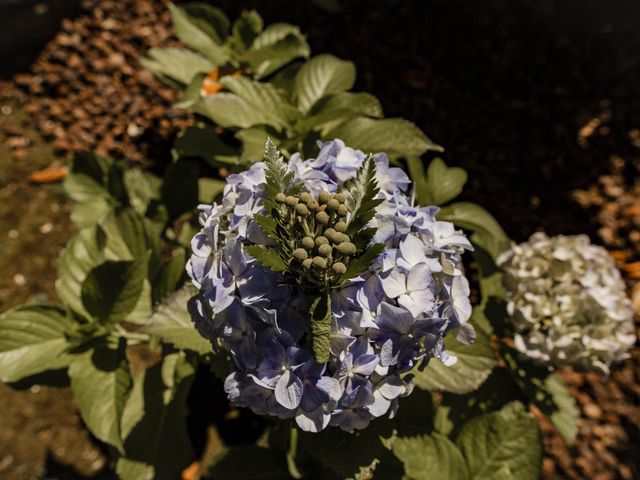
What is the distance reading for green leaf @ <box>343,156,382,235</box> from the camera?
0.92 m

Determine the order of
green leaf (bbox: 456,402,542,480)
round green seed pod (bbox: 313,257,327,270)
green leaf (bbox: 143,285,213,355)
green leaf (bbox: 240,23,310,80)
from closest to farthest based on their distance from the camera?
1. round green seed pod (bbox: 313,257,327,270)
2. green leaf (bbox: 143,285,213,355)
3. green leaf (bbox: 456,402,542,480)
4. green leaf (bbox: 240,23,310,80)

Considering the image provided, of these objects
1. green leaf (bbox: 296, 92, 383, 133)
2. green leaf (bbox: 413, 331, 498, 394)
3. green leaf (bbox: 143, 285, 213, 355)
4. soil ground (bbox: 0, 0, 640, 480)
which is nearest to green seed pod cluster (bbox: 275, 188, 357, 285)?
green leaf (bbox: 143, 285, 213, 355)

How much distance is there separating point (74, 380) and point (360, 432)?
854 millimetres

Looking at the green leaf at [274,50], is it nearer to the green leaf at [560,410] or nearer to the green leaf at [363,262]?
the green leaf at [363,262]

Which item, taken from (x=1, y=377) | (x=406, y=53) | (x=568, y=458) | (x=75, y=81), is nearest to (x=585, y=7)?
(x=406, y=53)

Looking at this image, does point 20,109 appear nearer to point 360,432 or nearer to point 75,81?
point 75,81

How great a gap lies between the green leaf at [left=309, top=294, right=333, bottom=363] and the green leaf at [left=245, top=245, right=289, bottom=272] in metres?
0.09

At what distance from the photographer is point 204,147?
1809 mm

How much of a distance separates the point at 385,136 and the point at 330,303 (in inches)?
26.2

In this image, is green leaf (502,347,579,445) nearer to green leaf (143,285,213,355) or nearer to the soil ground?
the soil ground

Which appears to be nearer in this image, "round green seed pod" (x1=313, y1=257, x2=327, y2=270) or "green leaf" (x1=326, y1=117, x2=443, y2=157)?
"round green seed pod" (x1=313, y1=257, x2=327, y2=270)

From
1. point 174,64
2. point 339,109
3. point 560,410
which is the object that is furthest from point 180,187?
point 560,410

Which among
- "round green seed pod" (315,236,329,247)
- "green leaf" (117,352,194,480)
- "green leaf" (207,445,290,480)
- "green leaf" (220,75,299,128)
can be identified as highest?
"round green seed pod" (315,236,329,247)

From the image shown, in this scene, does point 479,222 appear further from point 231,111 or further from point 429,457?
point 231,111
